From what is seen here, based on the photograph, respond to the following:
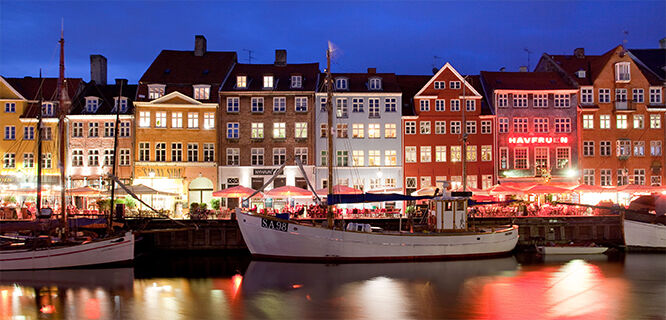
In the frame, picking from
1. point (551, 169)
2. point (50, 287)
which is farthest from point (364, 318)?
point (551, 169)

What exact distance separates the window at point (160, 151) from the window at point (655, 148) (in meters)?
39.5

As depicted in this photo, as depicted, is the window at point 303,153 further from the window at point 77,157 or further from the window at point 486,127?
the window at point 77,157

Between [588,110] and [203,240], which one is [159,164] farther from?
[588,110]

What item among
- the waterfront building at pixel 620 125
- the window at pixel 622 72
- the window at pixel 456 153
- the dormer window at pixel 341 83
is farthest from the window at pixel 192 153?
the window at pixel 622 72

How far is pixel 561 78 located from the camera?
172 feet

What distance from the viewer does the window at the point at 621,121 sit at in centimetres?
5059

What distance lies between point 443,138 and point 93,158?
27.9 m

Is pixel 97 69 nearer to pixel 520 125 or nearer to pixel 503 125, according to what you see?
pixel 503 125

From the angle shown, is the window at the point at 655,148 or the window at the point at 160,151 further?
the window at the point at 655,148

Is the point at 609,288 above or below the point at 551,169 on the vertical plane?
below

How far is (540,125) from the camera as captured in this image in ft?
165

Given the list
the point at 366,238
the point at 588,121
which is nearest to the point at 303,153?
the point at 366,238

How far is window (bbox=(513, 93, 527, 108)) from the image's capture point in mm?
50219

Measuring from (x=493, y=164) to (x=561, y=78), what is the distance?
1014 centimetres
